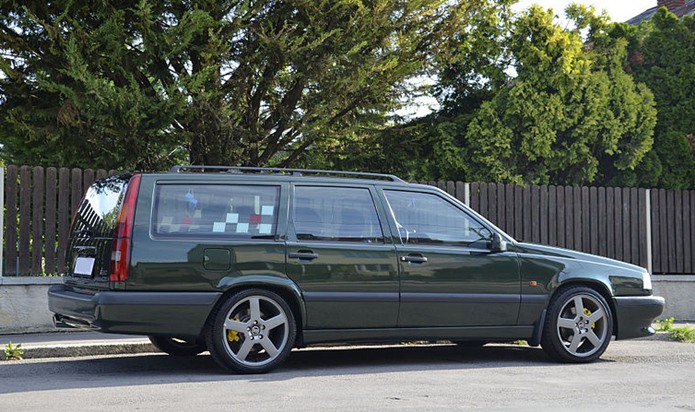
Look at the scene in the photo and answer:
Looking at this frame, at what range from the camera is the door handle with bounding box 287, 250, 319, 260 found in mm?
8047

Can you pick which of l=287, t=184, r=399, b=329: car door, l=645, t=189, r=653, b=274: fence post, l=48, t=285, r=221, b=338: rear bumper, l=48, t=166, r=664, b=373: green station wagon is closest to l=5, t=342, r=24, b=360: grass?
l=48, t=166, r=664, b=373: green station wagon

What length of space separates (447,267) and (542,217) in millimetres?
5901

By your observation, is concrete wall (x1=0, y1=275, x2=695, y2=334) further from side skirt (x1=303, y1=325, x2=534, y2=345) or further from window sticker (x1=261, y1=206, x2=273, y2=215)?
side skirt (x1=303, y1=325, x2=534, y2=345)

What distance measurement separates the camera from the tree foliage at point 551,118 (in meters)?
16.5

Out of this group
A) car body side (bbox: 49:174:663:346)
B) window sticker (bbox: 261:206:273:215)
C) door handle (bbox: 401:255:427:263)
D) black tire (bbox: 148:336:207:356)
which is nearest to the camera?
car body side (bbox: 49:174:663:346)

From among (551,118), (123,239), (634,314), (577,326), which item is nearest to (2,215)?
(123,239)

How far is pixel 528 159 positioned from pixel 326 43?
4.88m

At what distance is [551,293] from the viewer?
8.93 m

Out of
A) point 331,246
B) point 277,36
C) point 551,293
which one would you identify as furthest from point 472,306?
point 277,36

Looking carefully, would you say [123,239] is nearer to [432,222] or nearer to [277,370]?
[277,370]

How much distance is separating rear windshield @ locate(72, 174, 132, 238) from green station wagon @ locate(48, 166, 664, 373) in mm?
19

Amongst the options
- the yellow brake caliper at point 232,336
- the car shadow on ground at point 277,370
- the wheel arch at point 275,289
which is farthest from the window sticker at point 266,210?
the car shadow on ground at point 277,370

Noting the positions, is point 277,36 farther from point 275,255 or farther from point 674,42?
point 674,42

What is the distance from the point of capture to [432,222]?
8.76 m
